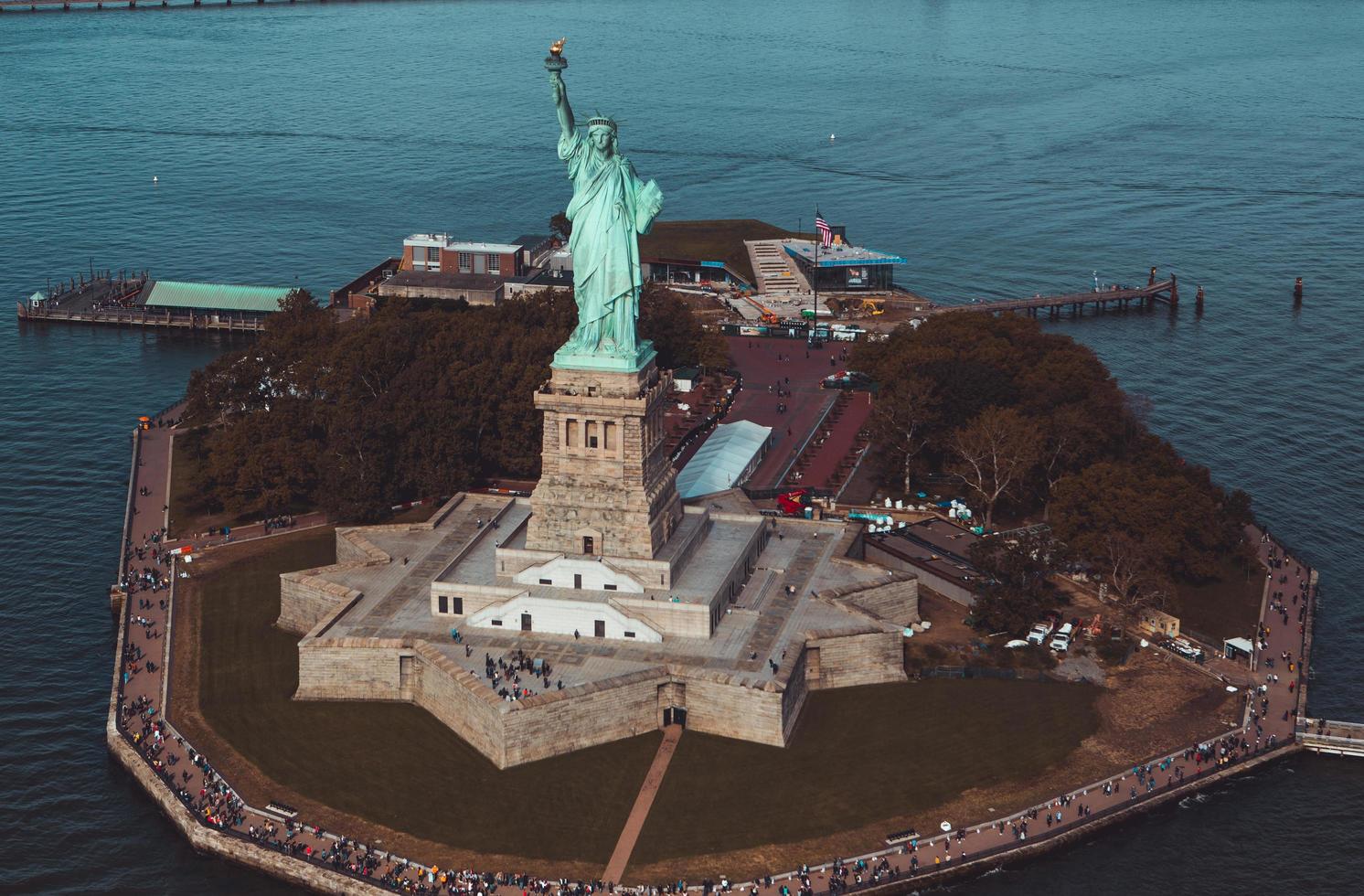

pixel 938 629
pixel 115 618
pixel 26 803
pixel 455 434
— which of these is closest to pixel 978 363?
pixel 938 629

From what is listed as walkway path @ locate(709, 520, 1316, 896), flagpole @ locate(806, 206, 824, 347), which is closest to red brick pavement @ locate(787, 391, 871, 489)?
flagpole @ locate(806, 206, 824, 347)

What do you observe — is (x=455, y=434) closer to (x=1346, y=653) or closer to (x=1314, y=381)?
(x=1346, y=653)

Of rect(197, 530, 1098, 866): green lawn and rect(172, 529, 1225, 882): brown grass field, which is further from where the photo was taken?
rect(197, 530, 1098, 866): green lawn

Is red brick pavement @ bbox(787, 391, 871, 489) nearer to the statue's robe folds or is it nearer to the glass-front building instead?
the statue's robe folds

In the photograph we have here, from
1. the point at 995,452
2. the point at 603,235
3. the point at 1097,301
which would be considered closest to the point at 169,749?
the point at 603,235

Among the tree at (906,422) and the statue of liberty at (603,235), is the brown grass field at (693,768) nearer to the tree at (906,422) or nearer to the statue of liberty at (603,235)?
the statue of liberty at (603,235)

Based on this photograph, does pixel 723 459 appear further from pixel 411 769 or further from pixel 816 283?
pixel 816 283
